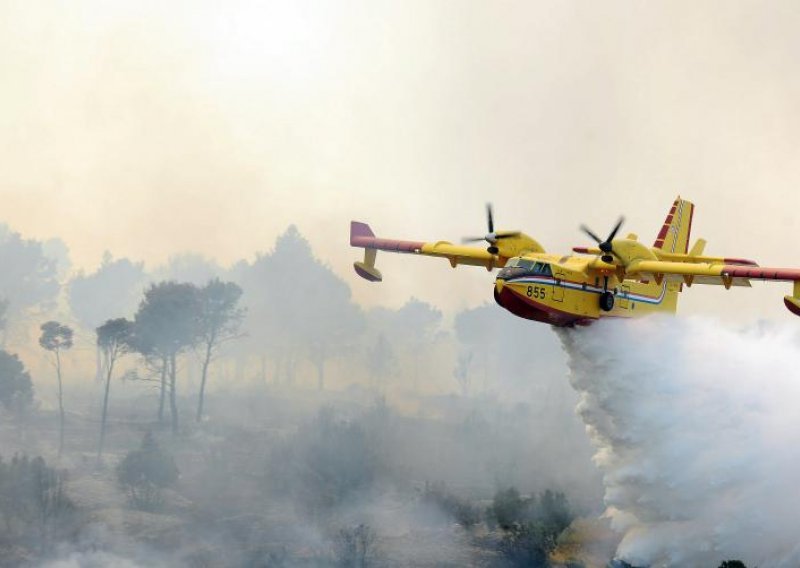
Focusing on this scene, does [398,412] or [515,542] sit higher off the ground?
[398,412]

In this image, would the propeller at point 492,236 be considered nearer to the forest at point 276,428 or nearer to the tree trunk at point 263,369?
the forest at point 276,428

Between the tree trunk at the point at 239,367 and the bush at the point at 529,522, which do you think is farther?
the tree trunk at the point at 239,367

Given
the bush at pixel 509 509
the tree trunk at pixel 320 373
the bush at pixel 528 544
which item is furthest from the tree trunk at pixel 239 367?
the bush at pixel 528 544

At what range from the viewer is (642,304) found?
36656 millimetres

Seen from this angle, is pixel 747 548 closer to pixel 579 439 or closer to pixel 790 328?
pixel 790 328

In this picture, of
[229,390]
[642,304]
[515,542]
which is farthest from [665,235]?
[229,390]

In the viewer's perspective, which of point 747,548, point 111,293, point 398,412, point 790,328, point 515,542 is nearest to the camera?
point 747,548

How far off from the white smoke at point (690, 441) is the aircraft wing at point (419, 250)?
4035 mm

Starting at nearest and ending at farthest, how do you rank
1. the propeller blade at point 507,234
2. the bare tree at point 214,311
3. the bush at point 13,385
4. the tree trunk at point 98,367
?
the propeller blade at point 507,234 → the bush at point 13,385 → the bare tree at point 214,311 → the tree trunk at point 98,367

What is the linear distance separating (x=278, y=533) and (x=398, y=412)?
19.1 metres

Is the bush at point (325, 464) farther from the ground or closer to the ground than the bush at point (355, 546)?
farther from the ground

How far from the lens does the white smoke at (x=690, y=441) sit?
114ft

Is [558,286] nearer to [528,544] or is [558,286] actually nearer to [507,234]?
[507,234]

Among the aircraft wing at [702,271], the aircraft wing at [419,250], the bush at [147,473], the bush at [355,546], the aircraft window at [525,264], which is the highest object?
the aircraft wing at [419,250]
